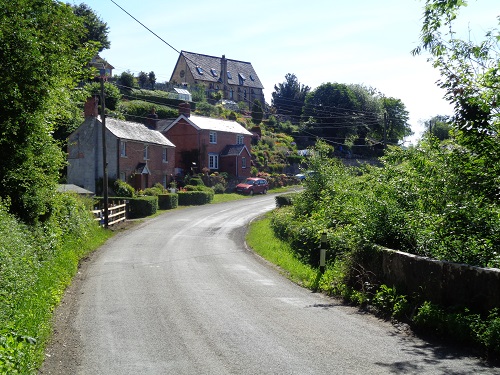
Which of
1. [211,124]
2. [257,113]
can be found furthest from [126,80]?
[257,113]

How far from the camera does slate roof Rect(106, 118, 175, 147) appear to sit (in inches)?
1970

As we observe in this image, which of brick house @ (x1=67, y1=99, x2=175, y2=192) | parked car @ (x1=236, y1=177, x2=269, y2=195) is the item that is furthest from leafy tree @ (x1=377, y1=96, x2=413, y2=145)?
brick house @ (x1=67, y1=99, x2=175, y2=192)

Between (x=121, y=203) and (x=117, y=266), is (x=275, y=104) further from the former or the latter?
(x=117, y=266)

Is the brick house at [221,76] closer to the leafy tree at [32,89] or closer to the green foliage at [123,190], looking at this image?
the green foliage at [123,190]

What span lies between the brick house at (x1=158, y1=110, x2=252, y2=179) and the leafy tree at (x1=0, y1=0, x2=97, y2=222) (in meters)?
45.5

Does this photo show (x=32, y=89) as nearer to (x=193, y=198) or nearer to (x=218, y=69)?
(x=193, y=198)

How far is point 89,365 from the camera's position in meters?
7.83

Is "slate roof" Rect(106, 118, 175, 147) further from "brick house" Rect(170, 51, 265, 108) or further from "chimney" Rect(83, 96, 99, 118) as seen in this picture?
"brick house" Rect(170, 51, 265, 108)

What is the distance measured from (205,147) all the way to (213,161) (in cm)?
236

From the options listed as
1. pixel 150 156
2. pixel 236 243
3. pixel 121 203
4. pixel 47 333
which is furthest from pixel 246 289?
pixel 150 156

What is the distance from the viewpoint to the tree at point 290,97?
356ft

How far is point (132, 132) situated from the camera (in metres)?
52.8

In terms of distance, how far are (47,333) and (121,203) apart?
31.9 m

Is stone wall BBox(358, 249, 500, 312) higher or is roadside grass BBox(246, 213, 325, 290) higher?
stone wall BBox(358, 249, 500, 312)
